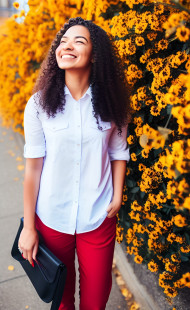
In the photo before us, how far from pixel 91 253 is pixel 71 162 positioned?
53 cm

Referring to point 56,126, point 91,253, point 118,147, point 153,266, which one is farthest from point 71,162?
point 153,266

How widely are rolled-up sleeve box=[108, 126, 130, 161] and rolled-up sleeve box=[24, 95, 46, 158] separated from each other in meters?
0.40

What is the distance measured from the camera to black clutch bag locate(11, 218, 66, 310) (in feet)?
4.87

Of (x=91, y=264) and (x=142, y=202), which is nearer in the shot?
(x=91, y=264)

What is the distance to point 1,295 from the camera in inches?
90.5

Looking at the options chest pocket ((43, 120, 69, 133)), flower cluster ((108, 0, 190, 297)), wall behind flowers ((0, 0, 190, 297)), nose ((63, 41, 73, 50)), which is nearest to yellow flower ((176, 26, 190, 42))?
wall behind flowers ((0, 0, 190, 297))

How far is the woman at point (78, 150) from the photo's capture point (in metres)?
1.45

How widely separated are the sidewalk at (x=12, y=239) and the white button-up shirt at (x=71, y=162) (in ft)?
3.41

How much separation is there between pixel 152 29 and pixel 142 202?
1125mm

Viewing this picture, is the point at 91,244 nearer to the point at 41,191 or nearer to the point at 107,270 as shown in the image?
the point at 107,270

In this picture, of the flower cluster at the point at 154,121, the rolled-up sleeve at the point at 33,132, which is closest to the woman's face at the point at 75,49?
the rolled-up sleeve at the point at 33,132

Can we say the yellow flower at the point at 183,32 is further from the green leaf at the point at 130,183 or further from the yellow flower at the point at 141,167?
the green leaf at the point at 130,183

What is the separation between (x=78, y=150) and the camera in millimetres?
1468

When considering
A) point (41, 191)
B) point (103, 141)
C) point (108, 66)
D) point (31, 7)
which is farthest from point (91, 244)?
point (31, 7)
